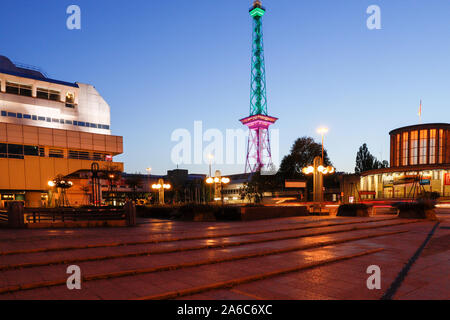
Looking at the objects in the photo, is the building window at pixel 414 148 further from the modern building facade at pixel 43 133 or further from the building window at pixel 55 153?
the building window at pixel 55 153

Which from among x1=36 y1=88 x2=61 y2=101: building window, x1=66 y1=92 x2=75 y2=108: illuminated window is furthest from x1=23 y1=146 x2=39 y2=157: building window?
x1=66 y1=92 x2=75 y2=108: illuminated window

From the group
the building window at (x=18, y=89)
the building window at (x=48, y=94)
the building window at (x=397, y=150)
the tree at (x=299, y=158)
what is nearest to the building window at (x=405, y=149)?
the building window at (x=397, y=150)

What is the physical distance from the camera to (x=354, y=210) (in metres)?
23.7

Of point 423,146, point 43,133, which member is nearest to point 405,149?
point 423,146

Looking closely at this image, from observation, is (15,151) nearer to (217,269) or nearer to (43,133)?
(43,133)

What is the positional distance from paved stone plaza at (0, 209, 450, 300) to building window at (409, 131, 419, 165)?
8926 cm

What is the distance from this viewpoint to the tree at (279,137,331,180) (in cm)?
6562

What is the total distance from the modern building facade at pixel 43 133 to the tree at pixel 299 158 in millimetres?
33310

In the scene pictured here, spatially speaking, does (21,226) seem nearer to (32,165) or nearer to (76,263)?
(76,263)

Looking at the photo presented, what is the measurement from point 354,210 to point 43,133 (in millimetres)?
48537

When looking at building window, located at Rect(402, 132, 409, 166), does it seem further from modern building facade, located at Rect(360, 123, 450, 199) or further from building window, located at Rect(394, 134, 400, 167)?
building window, located at Rect(394, 134, 400, 167)

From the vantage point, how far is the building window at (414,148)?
289ft

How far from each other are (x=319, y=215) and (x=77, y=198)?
45.4m
